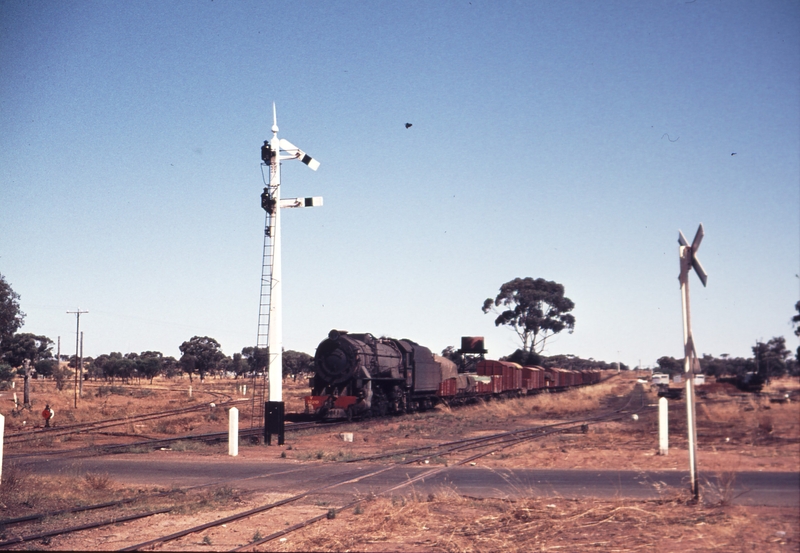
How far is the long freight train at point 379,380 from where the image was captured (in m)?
28.1

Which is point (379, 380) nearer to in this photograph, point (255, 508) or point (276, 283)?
point (276, 283)

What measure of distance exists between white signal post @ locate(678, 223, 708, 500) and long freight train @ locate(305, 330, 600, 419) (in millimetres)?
19385

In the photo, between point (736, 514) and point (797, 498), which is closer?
point (736, 514)

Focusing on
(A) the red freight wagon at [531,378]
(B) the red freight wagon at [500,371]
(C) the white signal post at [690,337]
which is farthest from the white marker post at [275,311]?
(A) the red freight wagon at [531,378]

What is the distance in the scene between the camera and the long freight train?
92.3ft

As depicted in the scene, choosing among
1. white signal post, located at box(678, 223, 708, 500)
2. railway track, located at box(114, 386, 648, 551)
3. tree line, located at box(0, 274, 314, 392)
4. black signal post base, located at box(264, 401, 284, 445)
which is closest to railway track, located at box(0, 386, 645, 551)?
railway track, located at box(114, 386, 648, 551)

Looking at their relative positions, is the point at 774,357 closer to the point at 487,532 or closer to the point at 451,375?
the point at 451,375

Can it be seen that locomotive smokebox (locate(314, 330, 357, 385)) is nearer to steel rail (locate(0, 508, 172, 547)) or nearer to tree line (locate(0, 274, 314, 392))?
steel rail (locate(0, 508, 172, 547))

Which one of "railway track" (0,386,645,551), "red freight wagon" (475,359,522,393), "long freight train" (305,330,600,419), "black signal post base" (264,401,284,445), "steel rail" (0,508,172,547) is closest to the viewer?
"steel rail" (0,508,172,547)

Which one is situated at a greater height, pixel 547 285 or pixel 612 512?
pixel 547 285

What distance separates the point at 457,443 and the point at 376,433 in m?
4.68

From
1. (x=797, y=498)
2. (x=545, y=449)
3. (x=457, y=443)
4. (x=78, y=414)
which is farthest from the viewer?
(x=78, y=414)

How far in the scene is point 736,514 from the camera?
8617mm

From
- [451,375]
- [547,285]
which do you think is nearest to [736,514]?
[451,375]
